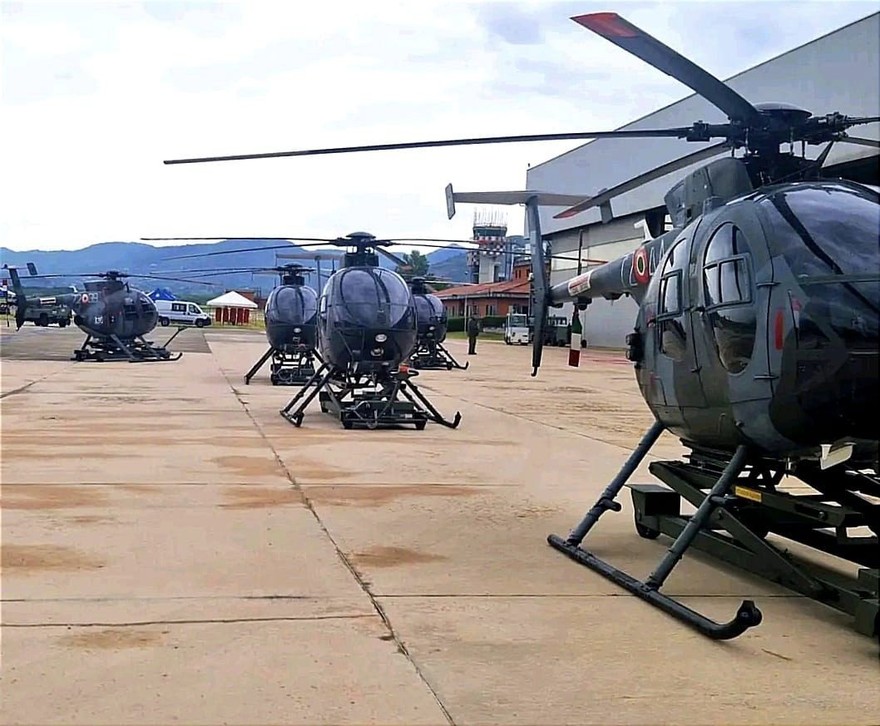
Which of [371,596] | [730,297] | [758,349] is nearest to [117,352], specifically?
[371,596]

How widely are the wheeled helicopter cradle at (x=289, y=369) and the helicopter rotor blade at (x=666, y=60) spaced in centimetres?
1649

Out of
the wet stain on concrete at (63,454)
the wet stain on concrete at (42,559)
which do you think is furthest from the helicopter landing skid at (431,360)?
the wet stain on concrete at (42,559)

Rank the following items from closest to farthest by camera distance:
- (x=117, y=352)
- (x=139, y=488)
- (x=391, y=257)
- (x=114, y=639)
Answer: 1. (x=114, y=639)
2. (x=139, y=488)
3. (x=391, y=257)
4. (x=117, y=352)

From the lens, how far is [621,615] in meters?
5.08

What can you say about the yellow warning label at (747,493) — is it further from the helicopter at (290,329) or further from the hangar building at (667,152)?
the helicopter at (290,329)

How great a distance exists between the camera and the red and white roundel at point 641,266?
278 inches

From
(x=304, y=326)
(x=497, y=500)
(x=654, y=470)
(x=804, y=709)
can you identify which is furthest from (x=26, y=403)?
(x=804, y=709)

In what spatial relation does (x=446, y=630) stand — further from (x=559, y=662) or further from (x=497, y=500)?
(x=497, y=500)

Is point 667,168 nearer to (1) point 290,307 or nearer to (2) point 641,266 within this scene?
(2) point 641,266

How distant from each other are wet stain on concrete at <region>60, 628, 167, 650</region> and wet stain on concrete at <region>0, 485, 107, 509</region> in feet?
10.2

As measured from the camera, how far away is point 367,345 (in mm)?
14148

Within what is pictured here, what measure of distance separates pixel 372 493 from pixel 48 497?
2.60 m

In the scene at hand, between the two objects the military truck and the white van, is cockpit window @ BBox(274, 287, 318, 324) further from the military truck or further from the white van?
the white van

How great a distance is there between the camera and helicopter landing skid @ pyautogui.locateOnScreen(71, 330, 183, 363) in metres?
28.1
